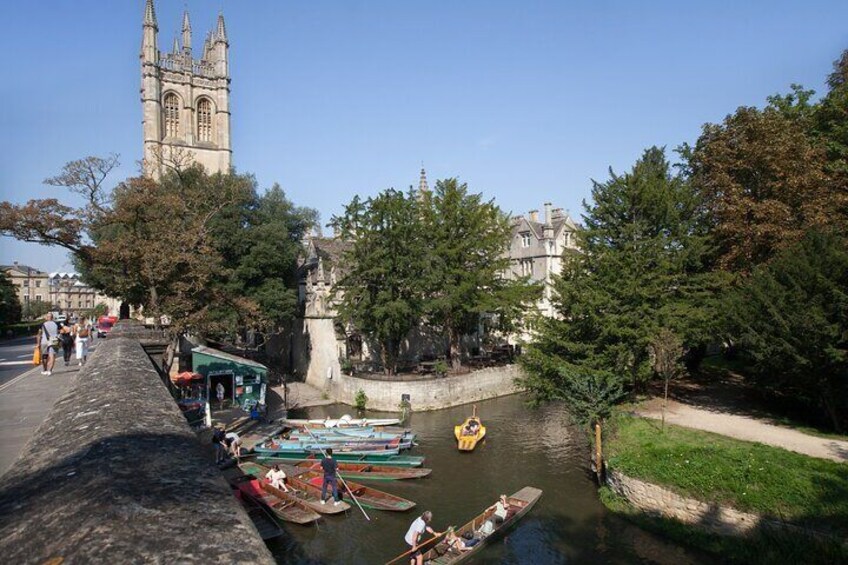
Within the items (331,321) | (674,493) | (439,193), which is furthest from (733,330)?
(331,321)

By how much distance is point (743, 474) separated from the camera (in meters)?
16.3

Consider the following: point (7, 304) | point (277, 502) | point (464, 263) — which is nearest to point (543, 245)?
point (464, 263)

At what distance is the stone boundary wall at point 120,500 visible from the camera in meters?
3.06

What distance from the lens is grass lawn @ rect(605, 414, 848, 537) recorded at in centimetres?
1464

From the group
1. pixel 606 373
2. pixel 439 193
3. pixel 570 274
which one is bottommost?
pixel 606 373

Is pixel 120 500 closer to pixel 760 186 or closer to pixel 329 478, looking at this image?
pixel 329 478

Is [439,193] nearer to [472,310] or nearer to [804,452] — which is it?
[472,310]

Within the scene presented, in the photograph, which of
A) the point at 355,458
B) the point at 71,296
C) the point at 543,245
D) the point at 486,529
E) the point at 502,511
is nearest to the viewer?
the point at 486,529


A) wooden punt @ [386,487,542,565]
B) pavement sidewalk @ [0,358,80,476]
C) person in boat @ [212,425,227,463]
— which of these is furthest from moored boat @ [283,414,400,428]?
pavement sidewalk @ [0,358,80,476]

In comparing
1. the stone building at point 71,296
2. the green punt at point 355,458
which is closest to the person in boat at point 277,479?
the green punt at point 355,458

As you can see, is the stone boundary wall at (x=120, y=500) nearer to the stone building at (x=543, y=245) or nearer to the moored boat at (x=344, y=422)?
the moored boat at (x=344, y=422)

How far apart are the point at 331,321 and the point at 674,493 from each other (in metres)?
26.1

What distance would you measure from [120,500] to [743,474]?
17.7m

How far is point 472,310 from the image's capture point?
36.8 metres
